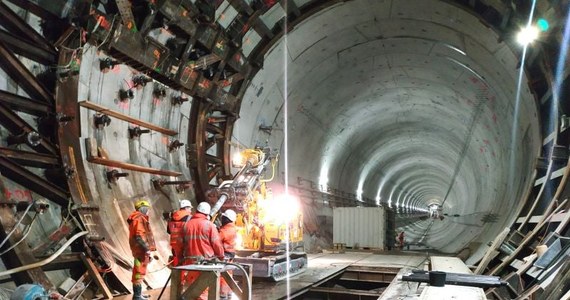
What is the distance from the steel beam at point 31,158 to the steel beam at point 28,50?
1.16m

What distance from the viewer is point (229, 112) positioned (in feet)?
31.2

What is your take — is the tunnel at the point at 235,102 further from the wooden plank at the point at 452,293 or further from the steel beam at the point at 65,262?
the wooden plank at the point at 452,293

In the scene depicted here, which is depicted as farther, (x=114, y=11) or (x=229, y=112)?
(x=229, y=112)

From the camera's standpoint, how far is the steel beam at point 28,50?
16.6 feet

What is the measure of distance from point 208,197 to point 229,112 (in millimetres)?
2007

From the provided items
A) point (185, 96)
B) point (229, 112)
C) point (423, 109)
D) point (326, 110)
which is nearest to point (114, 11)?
point (185, 96)

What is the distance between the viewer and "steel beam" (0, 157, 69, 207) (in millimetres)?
5094

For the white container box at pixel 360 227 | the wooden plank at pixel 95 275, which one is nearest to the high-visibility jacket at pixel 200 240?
the wooden plank at pixel 95 275

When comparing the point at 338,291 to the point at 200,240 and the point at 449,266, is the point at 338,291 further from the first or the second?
the point at 200,240

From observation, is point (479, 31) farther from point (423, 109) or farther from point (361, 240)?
point (361, 240)

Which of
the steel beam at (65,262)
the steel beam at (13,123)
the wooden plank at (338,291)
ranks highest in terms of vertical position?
the steel beam at (13,123)

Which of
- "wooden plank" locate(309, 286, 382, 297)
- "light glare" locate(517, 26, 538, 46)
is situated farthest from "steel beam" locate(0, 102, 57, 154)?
"light glare" locate(517, 26, 538, 46)

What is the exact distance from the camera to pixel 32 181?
534 cm

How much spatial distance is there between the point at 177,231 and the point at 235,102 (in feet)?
13.6
